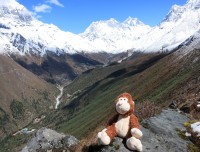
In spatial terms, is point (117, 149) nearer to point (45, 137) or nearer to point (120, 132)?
point (120, 132)

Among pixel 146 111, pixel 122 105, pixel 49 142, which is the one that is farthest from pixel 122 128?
pixel 49 142

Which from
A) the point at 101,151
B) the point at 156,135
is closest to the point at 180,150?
the point at 156,135

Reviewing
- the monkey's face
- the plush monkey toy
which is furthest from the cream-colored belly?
the monkey's face

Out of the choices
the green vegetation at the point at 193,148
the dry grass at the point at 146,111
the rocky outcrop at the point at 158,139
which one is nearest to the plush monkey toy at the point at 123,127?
the rocky outcrop at the point at 158,139

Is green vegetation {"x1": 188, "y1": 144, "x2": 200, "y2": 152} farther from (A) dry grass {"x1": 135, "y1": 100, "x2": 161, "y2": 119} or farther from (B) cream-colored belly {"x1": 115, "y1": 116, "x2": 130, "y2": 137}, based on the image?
(B) cream-colored belly {"x1": 115, "y1": 116, "x2": 130, "y2": 137}

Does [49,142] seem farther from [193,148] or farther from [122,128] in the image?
[193,148]
